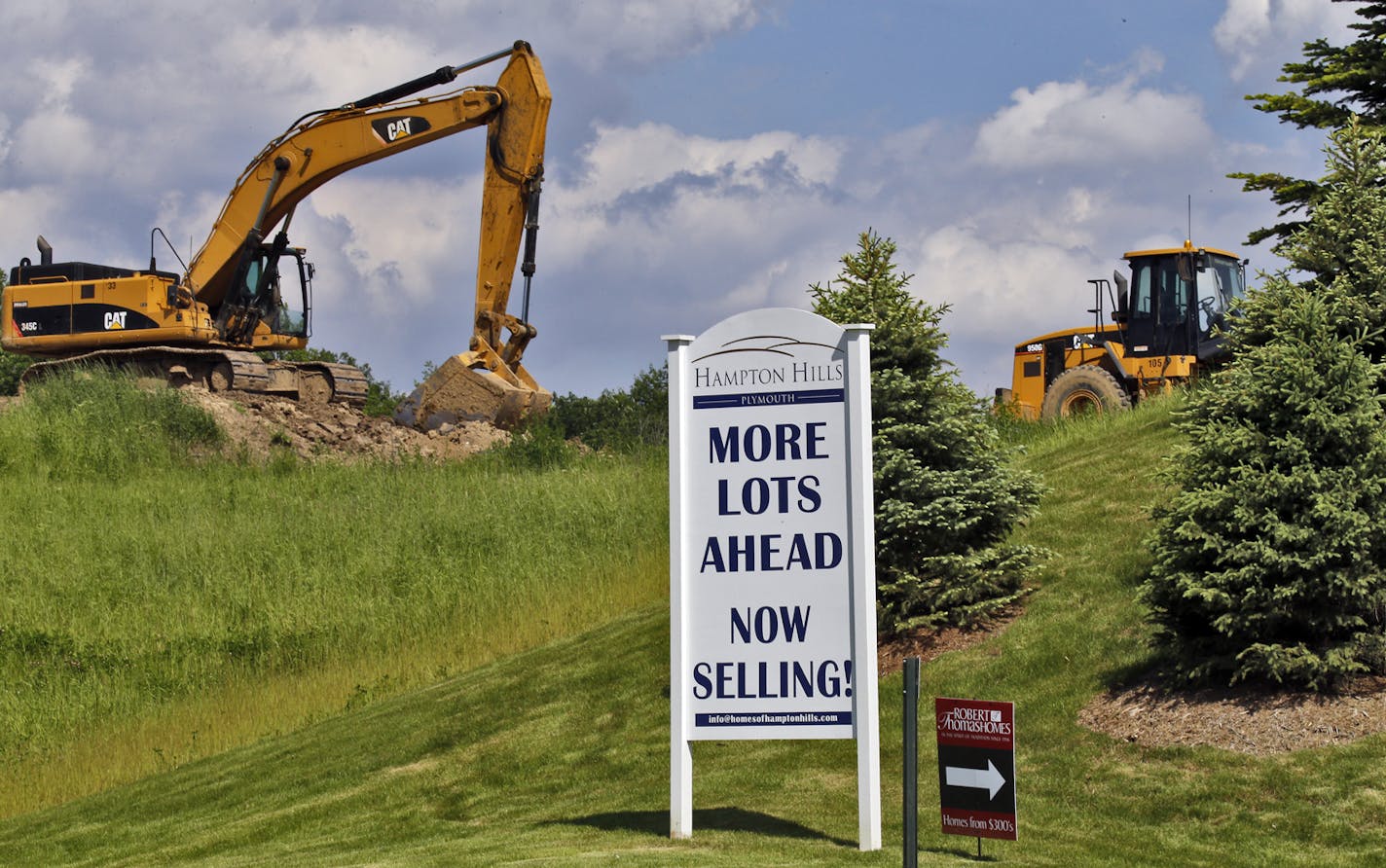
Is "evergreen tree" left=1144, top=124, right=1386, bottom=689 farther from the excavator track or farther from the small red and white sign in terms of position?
the excavator track

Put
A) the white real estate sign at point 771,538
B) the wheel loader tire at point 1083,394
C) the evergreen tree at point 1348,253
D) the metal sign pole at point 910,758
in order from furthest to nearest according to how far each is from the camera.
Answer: the wheel loader tire at point 1083,394 → the evergreen tree at point 1348,253 → the white real estate sign at point 771,538 → the metal sign pole at point 910,758

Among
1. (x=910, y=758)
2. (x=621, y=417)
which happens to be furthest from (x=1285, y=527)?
(x=621, y=417)

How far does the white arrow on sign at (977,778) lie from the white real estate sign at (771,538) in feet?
3.84

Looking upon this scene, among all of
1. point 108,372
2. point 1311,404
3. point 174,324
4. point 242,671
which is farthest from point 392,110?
point 1311,404

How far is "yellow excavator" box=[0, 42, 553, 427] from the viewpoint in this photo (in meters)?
30.4

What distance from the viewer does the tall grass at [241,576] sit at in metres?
19.0

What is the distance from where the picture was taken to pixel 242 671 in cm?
2056

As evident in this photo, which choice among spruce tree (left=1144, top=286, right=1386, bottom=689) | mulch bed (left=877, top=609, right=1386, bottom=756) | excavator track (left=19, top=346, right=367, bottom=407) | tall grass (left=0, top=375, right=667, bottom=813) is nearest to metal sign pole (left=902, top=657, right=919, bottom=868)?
mulch bed (left=877, top=609, right=1386, bottom=756)

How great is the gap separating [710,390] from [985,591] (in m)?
5.28

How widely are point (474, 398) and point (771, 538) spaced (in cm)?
2263

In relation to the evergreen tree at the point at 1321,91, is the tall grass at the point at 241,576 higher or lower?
lower

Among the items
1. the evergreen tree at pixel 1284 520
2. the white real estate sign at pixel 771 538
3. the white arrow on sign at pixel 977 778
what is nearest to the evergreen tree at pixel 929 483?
the evergreen tree at pixel 1284 520

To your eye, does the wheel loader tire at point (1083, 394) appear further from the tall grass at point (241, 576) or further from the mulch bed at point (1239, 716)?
the mulch bed at point (1239, 716)

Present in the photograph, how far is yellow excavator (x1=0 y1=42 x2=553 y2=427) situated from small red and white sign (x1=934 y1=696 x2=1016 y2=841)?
77.4ft
